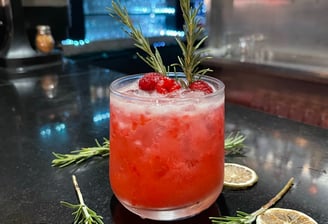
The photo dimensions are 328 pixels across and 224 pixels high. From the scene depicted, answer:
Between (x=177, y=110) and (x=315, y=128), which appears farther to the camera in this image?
(x=315, y=128)

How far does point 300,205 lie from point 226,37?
9.33ft

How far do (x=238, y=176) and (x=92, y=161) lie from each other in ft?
1.01

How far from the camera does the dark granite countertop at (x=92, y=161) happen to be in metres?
0.60

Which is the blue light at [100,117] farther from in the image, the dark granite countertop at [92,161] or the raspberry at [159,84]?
the raspberry at [159,84]

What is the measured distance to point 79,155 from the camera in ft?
2.53

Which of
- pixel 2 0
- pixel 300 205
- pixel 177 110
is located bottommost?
pixel 300 205

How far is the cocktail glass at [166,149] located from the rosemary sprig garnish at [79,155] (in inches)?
9.4

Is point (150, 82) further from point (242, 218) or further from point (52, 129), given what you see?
point (52, 129)

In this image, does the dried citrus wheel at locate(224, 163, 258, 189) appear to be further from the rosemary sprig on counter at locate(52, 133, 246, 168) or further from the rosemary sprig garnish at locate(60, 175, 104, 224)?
the rosemary sprig garnish at locate(60, 175, 104, 224)

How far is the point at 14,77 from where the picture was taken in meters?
1.69

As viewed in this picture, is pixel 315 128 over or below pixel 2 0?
below

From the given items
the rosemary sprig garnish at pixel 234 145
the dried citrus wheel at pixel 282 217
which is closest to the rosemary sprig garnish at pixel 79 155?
the rosemary sprig garnish at pixel 234 145

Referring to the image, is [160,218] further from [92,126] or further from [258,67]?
[258,67]

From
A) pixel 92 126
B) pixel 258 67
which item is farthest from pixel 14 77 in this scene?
pixel 258 67
